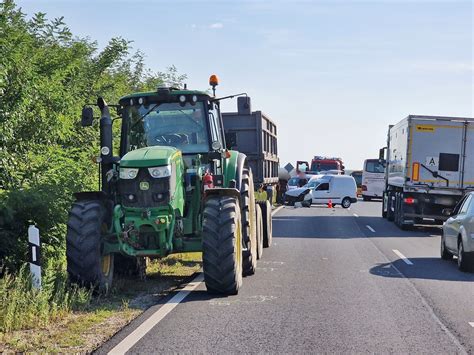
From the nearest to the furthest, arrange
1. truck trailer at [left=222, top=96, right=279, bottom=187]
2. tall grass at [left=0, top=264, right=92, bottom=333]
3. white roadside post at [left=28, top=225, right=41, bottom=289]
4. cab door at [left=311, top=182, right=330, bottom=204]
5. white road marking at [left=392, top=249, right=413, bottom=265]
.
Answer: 1. tall grass at [left=0, top=264, right=92, bottom=333]
2. white roadside post at [left=28, top=225, right=41, bottom=289]
3. white road marking at [left=392, top=249, right=413, bottom=265]
4. truck trailer at [left=222, top=96, right=279, bottom=187]
5. cab door at [left=311, top=182, right=330, bottom=204]

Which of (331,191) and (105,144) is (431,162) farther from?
(331,191)

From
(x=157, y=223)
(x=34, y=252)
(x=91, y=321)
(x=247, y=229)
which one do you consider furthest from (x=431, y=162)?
(x=91, y=321)

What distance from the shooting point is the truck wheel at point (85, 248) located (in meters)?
9.29

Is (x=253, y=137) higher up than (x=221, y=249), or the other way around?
(x=253, y=137)

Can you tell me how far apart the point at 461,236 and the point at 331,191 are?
87.8 ft

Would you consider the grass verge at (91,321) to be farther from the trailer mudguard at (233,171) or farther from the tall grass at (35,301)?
the trailer mudguard at (233,171)

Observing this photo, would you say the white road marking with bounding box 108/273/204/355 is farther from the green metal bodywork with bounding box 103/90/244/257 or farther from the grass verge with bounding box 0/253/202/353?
the green metal bodywork with bounding box 103/90/244/257

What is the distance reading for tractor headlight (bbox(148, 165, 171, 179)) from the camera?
31.5 feet

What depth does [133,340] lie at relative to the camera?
23.2 ft

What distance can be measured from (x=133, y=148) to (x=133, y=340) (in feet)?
15.3

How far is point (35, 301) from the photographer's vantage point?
800cm

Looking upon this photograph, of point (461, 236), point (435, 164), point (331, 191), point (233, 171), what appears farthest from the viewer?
point (331, 191)

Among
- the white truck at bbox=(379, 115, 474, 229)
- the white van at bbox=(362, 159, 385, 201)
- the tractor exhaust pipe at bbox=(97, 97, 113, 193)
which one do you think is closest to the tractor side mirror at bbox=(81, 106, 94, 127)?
the tractor exhaust pipe at bbox=(97, 97, 113, 193)

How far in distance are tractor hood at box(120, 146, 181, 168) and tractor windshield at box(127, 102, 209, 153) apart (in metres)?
0.98
